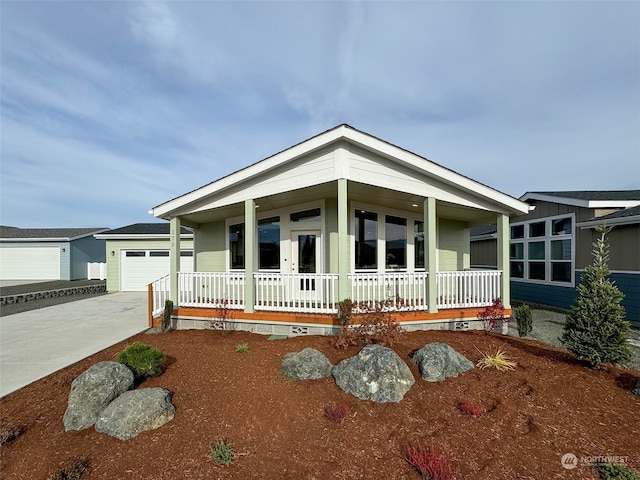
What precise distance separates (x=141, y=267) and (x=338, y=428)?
16.4m

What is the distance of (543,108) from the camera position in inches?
474

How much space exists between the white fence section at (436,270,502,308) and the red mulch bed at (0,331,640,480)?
97.6 inches

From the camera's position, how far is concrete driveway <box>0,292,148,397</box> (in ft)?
16.9

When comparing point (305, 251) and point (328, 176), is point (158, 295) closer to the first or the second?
point (305, 251)

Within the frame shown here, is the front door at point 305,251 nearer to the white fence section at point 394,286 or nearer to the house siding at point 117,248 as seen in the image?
the white fence section at point 394,286

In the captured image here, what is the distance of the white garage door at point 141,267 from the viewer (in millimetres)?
16016

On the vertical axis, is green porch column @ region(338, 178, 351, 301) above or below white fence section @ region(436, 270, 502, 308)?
above

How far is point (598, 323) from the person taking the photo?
4.44m

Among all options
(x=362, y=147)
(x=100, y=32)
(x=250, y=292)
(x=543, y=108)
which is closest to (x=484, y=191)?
(x=362, y=147)

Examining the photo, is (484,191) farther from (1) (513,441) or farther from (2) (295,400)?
(2) (295,400)

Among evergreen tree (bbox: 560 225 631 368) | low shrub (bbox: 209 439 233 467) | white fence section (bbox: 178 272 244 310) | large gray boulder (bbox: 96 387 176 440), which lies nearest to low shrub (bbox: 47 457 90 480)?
large gray boulder (bbox: 96 387 176 440)

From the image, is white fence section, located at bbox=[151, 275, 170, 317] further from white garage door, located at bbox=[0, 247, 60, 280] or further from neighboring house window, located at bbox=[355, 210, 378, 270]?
white garage door, located at bbox=[0, 247, 60, 280]

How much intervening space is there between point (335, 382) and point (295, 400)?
68 centimetres

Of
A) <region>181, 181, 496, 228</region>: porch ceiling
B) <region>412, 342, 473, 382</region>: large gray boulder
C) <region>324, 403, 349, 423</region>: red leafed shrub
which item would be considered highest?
<region>181, 181, 496, 228</region>: porch ceiling
